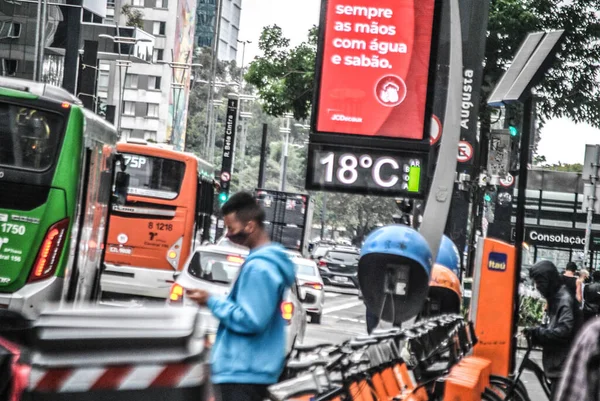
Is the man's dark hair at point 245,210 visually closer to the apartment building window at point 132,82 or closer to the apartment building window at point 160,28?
the apartment building window at point 160,28

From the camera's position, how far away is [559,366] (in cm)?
1118

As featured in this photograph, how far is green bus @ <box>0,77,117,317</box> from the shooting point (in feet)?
45.8

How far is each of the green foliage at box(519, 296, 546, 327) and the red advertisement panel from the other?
13.4 meters

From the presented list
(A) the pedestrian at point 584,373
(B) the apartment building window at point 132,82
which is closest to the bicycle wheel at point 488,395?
(A) the pedestrian at point 584,373

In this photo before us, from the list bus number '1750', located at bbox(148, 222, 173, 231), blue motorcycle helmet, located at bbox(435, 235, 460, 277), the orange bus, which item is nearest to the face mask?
blue motorcycle helmet, located at bbox(435, 235, 460, 277)

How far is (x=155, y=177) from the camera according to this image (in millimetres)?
27156

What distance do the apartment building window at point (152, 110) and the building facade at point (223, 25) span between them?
3789cm

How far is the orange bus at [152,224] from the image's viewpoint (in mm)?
26203

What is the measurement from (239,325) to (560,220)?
194ft

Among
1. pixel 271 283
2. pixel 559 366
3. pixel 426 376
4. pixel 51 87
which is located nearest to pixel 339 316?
pixel 51 87

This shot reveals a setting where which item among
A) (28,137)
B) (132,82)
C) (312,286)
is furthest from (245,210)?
(132,82)

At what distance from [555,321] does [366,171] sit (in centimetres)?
349

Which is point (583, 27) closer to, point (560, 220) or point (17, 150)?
point (17, 150)

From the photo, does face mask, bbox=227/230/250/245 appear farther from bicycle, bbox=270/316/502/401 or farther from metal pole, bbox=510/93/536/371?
metal pole, bbox=510/93/536/371
